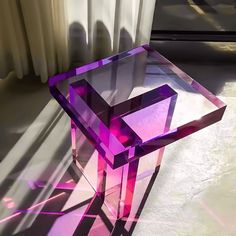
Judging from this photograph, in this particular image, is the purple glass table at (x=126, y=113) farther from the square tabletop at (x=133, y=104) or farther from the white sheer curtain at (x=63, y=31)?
the white sheer curtain at (x=63, y=31)

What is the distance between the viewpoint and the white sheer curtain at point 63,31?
1561 mm

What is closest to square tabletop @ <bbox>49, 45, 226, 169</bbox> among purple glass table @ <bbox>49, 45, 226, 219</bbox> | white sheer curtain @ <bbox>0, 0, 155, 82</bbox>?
purple glass table @ <bbox>49, 45, 226, 219</bbox>

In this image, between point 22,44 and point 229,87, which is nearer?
point 22,44

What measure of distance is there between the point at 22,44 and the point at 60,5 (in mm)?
233

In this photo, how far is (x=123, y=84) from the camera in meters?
1.38

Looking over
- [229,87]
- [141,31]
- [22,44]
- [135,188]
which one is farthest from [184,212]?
[22,44]

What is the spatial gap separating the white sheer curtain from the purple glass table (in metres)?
0.31

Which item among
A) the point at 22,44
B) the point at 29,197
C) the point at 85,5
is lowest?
the point at 29,197

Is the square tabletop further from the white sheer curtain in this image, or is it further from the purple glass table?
the white sheer curtain

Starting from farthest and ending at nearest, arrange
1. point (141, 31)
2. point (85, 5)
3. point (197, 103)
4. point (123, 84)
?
point (141, 31), point (85, 5), point (123, 84), point (197, 103)

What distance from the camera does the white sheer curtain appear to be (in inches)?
61.4

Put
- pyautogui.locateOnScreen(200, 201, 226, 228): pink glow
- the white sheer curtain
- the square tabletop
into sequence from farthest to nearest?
the white sheer curtain, pyautogui.locateOnScreen(200, 201, 226, 228): pink glow, the square tabletop

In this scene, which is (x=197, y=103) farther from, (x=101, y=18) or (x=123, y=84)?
(x=101, y=18)

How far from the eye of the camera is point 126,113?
1.24 metres
